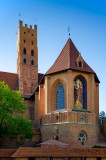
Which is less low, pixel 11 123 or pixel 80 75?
pixel 80 75

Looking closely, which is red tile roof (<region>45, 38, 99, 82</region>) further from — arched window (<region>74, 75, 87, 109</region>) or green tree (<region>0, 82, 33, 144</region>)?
green tree (<region>0, 82, 33, 144</region>)

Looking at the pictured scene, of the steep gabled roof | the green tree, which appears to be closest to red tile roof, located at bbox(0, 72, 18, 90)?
the steep gabled roof

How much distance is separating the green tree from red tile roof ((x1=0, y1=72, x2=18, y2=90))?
556 inches

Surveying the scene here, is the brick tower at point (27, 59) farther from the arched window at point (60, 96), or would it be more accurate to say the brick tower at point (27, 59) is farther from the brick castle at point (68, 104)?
the arched window at point (60, 96)

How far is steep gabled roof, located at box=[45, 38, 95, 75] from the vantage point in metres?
46.7

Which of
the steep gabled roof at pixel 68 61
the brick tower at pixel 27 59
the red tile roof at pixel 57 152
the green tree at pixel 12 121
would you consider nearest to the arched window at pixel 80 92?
the steep gabled roof at pixel 68 61

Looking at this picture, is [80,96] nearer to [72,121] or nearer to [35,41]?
[72,121]

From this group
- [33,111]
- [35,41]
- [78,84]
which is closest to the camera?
[78,84]

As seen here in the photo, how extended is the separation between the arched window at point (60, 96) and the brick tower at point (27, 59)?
37.5 ft

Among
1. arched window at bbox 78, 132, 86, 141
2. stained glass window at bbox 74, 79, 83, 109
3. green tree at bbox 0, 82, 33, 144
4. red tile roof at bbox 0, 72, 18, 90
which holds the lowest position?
arched window at bbox 78, 132, 86, 141

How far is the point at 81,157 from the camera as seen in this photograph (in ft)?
115

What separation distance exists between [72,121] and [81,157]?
30.1ft

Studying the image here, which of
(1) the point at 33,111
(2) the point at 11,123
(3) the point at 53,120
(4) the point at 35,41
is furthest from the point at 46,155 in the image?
(4) the point at 35,41

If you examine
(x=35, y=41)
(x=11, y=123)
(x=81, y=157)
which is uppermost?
(x=35, y=41)
